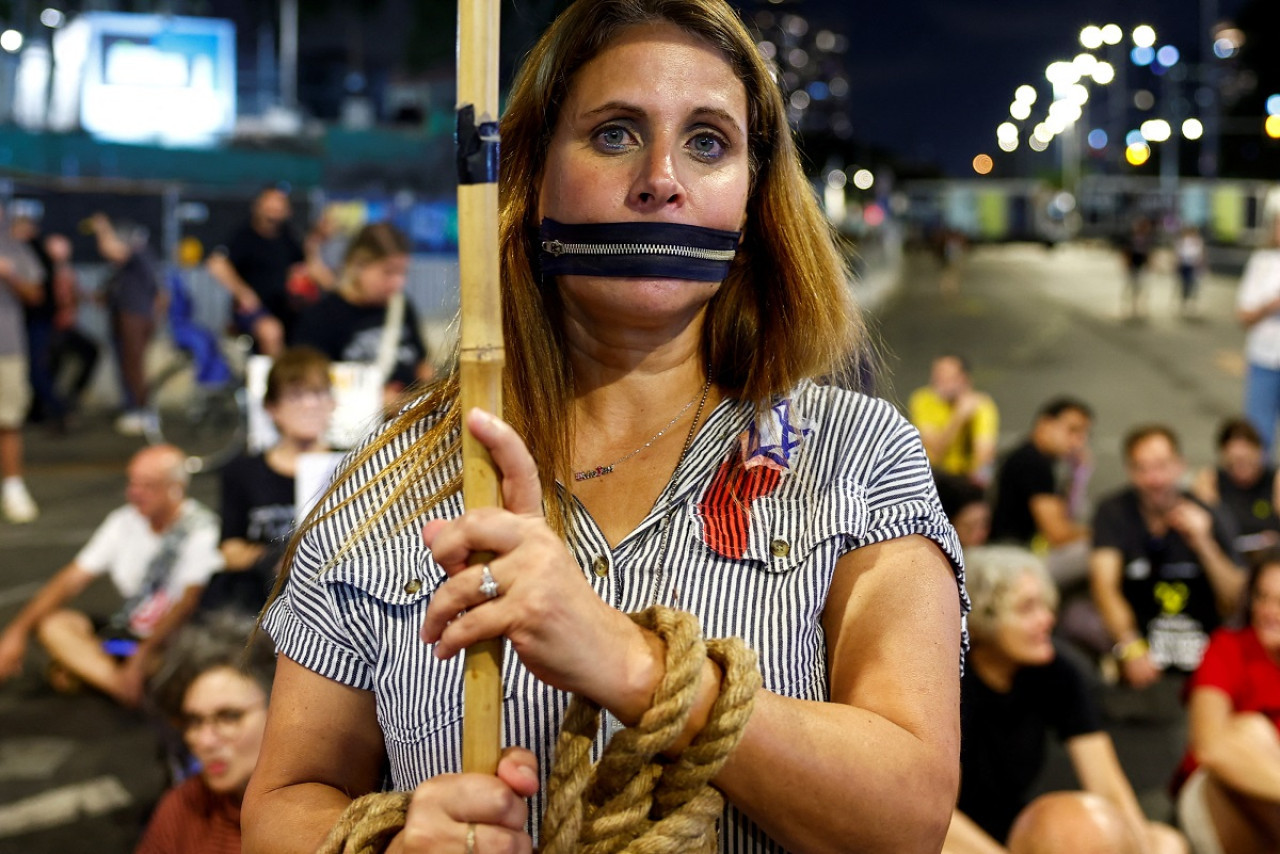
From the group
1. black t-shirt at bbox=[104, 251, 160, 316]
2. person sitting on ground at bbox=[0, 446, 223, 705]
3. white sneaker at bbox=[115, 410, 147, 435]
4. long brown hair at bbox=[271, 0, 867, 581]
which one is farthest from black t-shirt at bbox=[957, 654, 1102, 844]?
black t-shirt at bbox=[104, 251, 160, 316]

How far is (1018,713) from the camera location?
15.4 feet

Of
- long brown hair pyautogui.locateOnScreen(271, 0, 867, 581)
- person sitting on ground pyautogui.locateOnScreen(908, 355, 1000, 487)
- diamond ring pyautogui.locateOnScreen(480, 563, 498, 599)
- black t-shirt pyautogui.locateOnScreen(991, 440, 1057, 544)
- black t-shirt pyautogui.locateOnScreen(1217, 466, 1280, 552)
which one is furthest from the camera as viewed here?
person sitting on ground pyautogui.locateOnScreen(908, 355, 1000, 487)

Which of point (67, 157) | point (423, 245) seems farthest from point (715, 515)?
point (67, 157)

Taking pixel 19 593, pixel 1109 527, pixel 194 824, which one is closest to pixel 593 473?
pixel 194 824

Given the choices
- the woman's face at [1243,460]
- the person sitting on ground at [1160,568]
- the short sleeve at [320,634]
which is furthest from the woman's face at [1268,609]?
the short sleeve at [320,634]

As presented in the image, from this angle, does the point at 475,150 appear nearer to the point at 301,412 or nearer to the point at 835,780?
the point at 835,780

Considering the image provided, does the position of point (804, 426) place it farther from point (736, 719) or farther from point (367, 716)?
point (367, 716)

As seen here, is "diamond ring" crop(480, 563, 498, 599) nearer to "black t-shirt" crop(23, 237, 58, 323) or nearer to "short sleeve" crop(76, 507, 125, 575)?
"short sleeve" crop(76, 507, 125, 575)

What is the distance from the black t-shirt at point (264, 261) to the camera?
33.2 ft

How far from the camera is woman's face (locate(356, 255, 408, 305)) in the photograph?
22.9 ft

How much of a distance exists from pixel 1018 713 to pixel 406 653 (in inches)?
138

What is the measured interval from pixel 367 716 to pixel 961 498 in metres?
5.01

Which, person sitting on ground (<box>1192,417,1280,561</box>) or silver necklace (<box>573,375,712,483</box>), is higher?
silver necklace (<box>573,375,712,483</box>)

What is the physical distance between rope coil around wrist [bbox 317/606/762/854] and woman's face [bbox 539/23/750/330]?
1.65ft
